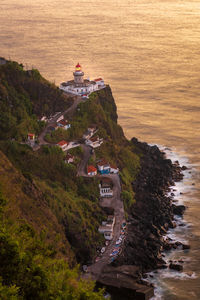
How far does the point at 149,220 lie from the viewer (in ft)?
148

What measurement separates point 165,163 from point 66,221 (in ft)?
64.7

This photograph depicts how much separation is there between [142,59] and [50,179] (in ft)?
177

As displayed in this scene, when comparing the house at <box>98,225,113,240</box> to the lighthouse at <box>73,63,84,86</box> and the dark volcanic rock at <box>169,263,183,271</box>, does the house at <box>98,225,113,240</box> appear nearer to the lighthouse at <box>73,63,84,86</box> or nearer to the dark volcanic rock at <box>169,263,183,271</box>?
the dark volcanic rock at <box>169,263,183,271</box>

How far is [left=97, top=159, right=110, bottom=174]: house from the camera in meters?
49.6

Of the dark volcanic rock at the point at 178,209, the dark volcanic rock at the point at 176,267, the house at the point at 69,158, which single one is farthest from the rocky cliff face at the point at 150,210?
the house at the point at 69,158

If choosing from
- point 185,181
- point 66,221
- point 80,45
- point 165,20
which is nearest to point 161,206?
point 185,181

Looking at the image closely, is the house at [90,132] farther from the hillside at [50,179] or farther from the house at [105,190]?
the house at [105,190]

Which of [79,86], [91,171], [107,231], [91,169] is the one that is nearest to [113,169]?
[91,169]

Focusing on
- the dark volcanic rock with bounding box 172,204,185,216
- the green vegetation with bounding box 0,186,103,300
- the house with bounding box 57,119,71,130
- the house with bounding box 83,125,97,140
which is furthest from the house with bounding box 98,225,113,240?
the green vegetation with bounding box 0,186,103,300

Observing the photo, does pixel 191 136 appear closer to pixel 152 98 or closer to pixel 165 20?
pixel 152 98

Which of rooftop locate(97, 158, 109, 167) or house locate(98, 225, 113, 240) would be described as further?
rooftop locate(97, 158, 109, 167)

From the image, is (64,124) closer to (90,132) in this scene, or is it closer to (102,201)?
(90,132)

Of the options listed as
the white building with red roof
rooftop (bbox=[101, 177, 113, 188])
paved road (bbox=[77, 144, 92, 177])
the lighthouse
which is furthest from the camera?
the lighthouse

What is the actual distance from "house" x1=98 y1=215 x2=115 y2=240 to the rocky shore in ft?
4.74
